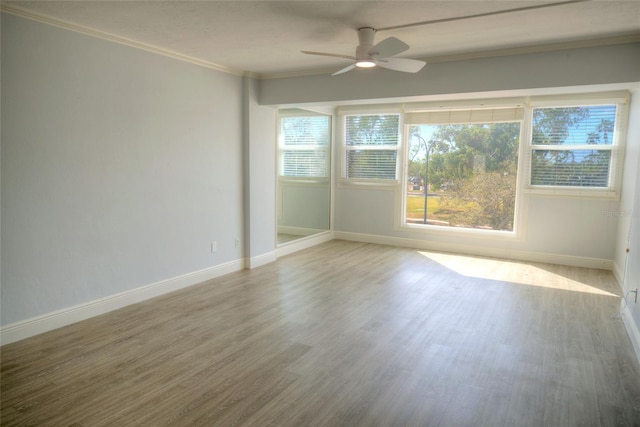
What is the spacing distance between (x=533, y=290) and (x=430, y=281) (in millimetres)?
1123

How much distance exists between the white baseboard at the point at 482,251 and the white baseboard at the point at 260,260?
202 centimetres

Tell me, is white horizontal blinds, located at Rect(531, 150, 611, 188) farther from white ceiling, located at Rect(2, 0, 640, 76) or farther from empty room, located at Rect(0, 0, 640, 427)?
white ceiling, located at Rect(2, 0, 640, 76)

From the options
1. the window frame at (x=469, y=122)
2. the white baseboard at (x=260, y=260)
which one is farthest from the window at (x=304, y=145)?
the window frame at (x=469, y=122)

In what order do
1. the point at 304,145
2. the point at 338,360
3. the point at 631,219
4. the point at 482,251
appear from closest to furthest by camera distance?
1. the point at 338,360
2. the point at 631,219
3. the point at 482,251
4. the point at 304,145

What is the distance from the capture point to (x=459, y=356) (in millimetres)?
3119

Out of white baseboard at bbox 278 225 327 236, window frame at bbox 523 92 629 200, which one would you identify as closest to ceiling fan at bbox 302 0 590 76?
window frame at bbox 523 92 629 200

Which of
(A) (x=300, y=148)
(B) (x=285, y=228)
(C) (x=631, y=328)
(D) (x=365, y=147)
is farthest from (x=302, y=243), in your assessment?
(C) (x=631, y=328)

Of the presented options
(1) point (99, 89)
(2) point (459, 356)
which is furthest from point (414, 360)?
(1) point (99, 89)

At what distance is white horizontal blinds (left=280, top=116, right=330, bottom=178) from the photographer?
6289 millimetres

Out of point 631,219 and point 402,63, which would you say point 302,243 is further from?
point 631,219

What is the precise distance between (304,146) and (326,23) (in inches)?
135

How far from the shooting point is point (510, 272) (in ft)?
18.0

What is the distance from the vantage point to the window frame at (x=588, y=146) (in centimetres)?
545

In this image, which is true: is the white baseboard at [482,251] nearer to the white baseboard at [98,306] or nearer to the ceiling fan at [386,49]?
the white baseboard at [98,306]
